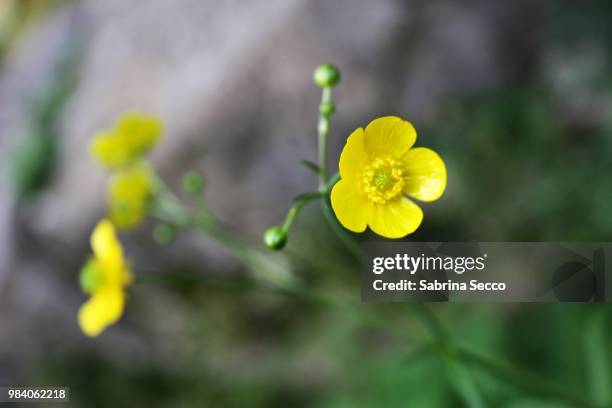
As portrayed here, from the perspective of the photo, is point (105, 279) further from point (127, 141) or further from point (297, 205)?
point (297, 205)

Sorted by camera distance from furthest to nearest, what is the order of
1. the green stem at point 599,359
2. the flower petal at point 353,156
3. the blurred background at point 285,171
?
1. the blurred background at point 285,171
2. the green stem at point 599,359
3. the flower petal at point 353,156

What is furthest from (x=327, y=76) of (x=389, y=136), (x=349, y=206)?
(x=349, y=206)

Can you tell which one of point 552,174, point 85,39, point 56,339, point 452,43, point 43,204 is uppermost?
point 85,39

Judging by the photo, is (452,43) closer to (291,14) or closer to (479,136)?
(479,136)

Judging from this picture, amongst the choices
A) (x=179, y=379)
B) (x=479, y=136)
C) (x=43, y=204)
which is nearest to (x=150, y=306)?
(x=179, y=379)

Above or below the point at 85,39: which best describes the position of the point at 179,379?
below

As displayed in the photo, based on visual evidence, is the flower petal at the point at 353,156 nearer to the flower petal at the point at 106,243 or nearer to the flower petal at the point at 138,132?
the flower petal at the point at 106,243

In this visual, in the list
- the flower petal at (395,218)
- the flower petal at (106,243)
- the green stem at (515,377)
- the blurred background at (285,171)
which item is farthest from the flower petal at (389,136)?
the blurred background at (285,171)
